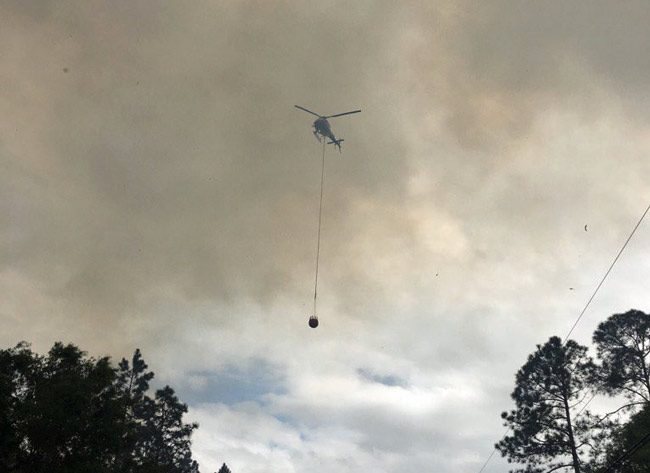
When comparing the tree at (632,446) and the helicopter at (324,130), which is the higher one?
the helicopter at (324,130)

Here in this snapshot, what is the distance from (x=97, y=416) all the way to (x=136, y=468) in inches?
238

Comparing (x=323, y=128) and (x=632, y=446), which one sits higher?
(x=323, y=128)

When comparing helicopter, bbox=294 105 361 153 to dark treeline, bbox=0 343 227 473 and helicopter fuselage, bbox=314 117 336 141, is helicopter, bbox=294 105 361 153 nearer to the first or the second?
helicopter fuselage, bbox=314 117 336 141

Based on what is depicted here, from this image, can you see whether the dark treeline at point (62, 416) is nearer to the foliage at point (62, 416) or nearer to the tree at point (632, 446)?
the foliage at point (62, 416)

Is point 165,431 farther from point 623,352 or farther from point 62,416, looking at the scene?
point 623,352

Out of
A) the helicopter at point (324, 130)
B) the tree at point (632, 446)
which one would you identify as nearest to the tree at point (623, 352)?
the tree at point (632, 446)

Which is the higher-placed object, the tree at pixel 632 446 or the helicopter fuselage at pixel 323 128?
the helicopter fuselage at pixel 323 128

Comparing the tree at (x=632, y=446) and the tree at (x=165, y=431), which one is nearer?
the tree at (x=632, y=446)

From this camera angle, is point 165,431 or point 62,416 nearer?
point 62,416

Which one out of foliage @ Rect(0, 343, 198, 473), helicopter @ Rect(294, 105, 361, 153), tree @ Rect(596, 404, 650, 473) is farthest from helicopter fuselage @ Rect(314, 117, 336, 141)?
tree @ Rect(596, 404, 650, 473)

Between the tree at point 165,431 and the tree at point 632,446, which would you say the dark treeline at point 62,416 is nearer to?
the tree at point 165,431

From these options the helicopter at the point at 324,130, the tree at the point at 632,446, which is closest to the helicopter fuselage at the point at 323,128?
the helicopter at the point at 324,130

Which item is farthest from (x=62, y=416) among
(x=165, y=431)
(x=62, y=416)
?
(x=165, y=431)

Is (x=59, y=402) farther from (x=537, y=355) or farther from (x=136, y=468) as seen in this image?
(x=537, y=355)
